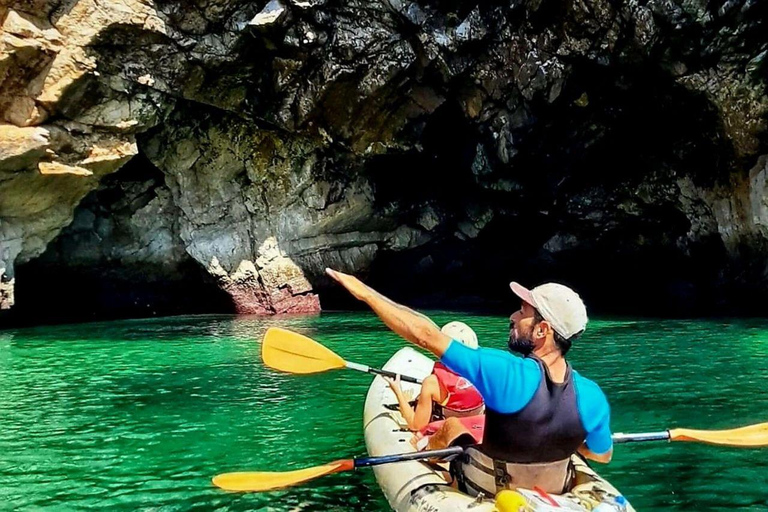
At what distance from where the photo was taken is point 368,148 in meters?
19.5

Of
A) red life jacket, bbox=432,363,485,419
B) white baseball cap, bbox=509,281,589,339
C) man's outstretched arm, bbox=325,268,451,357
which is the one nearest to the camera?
man's outstretched arm, bbox=325,268,451,357

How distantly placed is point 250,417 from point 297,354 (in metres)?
2.66

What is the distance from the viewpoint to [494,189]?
20.0m

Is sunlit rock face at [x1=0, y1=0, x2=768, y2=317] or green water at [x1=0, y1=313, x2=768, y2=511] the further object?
sunlit rock face at [x1=0, y1=0, x2=768, y2=317]

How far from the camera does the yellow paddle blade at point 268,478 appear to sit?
15.8 ft

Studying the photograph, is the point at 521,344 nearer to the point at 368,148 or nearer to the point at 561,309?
the point at 561,309

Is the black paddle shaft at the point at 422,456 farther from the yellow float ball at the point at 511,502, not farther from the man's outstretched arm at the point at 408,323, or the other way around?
the man's outstretched arm at the point at 408,323

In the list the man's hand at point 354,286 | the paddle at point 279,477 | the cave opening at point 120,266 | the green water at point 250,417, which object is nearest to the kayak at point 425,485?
the paddle at point 279,477

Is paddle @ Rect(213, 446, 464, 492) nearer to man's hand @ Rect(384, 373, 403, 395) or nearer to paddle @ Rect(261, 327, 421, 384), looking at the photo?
paddle @ Rect(261, 327, 421, 384)

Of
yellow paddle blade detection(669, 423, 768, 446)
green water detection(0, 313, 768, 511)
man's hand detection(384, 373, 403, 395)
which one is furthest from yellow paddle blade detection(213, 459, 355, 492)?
yellow paddle blade detection(669, 423, 768, 446)

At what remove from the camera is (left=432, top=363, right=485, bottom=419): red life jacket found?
5715 mm

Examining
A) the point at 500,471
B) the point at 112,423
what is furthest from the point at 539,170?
the point at 500,471

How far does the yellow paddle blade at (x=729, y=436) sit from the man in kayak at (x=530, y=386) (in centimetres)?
151

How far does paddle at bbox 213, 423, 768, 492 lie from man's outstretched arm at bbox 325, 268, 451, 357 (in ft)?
5.03
